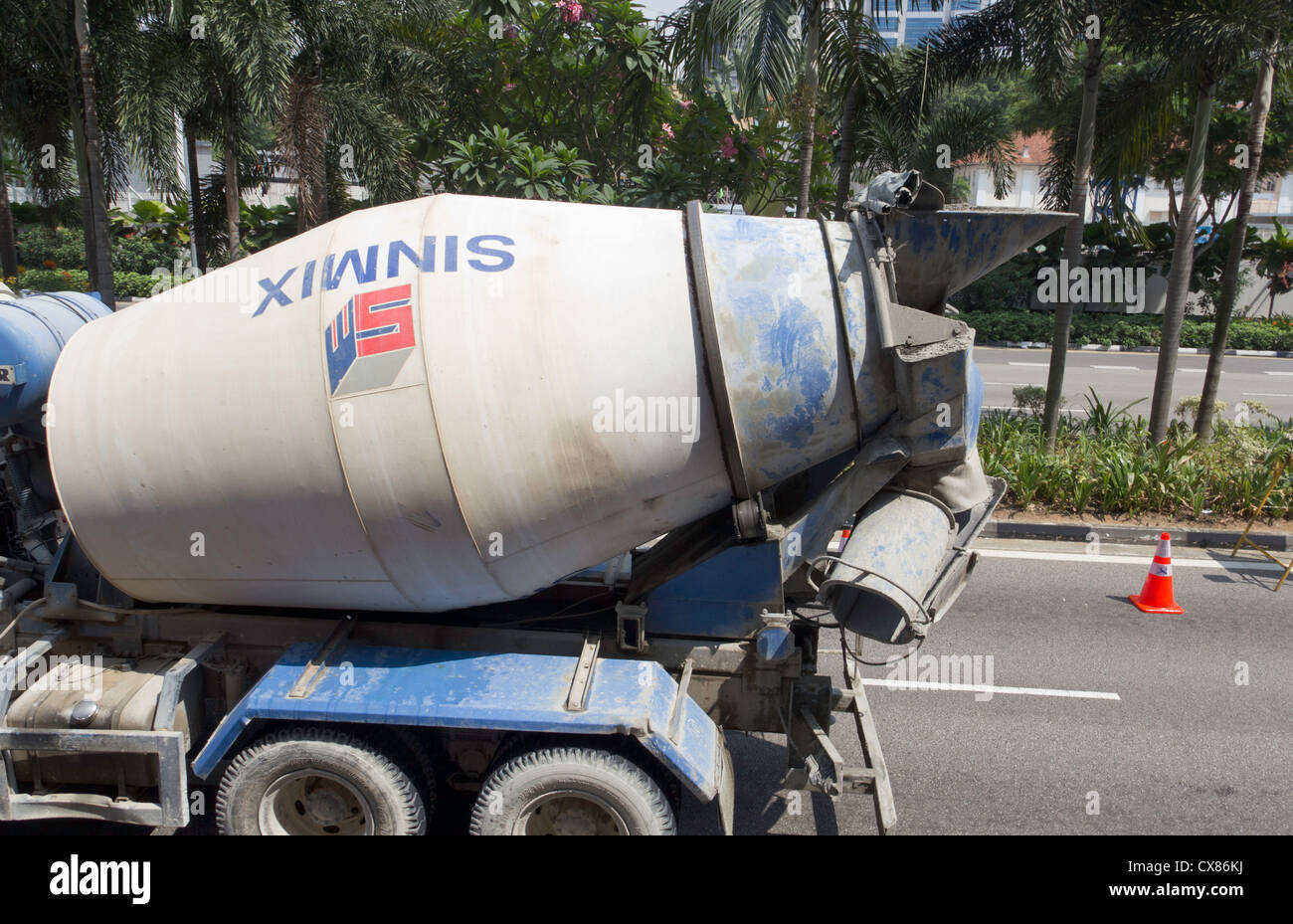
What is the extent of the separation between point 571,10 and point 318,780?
11955mm

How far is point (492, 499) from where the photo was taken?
13.4 feet

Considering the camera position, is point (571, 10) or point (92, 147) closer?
point (571, 10)

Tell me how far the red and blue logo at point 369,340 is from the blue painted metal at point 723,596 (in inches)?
67.3

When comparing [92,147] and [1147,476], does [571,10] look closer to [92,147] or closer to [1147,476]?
[92,147]

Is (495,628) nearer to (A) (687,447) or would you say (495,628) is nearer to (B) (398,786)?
(B) (398,786)

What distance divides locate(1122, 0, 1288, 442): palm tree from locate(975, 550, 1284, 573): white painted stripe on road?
8.46ft

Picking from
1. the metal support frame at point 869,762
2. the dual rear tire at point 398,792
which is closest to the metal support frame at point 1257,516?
the metal support frame at point 869,762

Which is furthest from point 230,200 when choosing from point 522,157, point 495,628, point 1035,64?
point 495,628

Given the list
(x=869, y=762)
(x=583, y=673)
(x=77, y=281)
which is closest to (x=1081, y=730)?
(x=869, y=762)

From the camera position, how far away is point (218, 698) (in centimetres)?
480

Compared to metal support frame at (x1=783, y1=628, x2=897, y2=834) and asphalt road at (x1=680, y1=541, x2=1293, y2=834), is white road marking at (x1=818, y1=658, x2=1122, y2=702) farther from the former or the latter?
metal support frame at (x1=783, y1=628, x2=897, y2=834)

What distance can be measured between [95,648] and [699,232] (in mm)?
3692

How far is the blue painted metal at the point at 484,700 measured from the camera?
4043 mm

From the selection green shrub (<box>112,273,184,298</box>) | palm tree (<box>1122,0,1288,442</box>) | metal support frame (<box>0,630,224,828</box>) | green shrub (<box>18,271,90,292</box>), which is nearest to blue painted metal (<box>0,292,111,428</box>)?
metal support frame (<box>0,630,224,828</box>)
